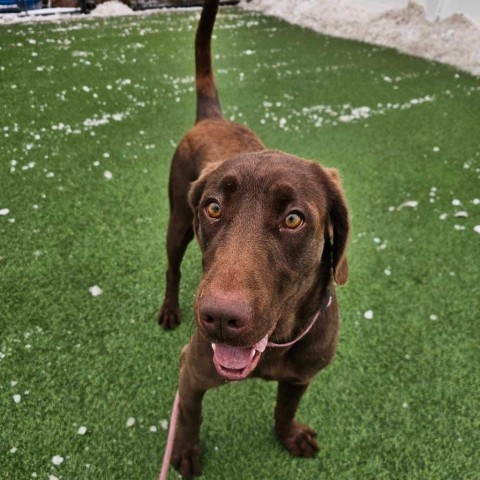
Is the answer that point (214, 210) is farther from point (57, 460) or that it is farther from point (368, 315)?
point (368, 315)

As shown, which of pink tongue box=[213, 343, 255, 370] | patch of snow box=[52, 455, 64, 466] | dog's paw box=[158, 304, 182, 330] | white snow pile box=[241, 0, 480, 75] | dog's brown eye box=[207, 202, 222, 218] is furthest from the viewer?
white snow pile box=[241, 0, 480, 75]

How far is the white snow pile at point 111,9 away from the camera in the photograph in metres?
13.9

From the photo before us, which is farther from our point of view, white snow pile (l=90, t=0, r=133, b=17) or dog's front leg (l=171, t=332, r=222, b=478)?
white snow pile (l=90, t=0, r=133, b=17)

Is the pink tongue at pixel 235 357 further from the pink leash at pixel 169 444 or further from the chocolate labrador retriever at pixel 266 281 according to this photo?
the pink leash at pixel 169 444

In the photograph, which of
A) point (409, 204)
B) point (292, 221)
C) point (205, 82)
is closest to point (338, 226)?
point (292, 221)

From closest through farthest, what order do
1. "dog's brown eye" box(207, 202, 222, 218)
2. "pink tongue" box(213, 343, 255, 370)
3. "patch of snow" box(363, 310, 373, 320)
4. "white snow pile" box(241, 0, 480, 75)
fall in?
"pink tongue" box(213, 343, 255, 370), "dog's brown eye" box(207, 202, 222, 218), "patch of snow" box(363, 310, 373, 320), "white snow pile" box(241, 0, 480, 75)

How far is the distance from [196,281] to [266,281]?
2.24 meters

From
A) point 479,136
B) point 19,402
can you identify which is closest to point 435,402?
point 19,402

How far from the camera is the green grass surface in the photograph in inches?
105

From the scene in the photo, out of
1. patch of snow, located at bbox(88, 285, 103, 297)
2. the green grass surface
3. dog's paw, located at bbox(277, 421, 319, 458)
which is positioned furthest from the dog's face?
patch of snow, located at bbox(88, 285, 103, 297)

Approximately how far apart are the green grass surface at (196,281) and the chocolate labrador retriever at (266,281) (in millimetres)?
311

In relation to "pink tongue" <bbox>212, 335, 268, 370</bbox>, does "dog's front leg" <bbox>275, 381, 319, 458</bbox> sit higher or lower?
lower

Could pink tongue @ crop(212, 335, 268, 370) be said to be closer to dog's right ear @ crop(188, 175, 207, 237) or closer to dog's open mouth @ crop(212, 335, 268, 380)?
dog's open mouth @ crop(212, 335, 268, 380)

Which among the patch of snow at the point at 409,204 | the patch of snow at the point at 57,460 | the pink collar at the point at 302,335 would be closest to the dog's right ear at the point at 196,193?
the pink collar at the point at 302,335
